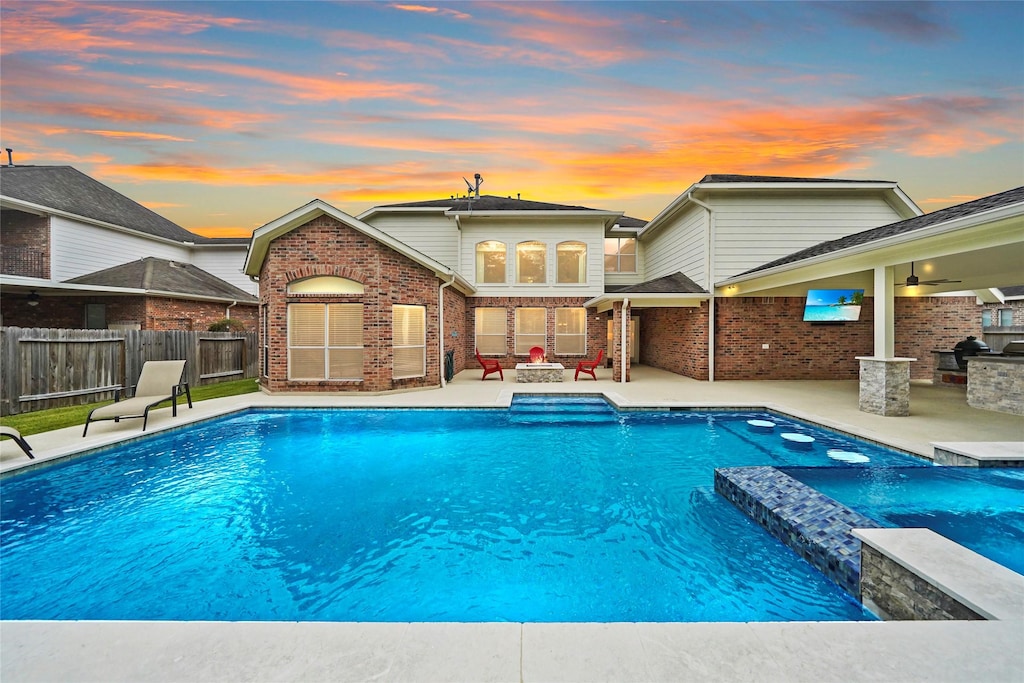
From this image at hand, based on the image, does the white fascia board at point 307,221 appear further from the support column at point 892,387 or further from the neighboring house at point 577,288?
the support column at point 892,387

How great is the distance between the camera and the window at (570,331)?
17391 millimetres

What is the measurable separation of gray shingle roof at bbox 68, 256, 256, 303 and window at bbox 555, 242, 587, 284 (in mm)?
13761

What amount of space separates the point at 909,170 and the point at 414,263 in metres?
20.3

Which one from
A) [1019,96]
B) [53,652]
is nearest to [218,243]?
[53,652]

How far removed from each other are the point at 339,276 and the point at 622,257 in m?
12.9

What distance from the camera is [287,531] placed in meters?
3.99

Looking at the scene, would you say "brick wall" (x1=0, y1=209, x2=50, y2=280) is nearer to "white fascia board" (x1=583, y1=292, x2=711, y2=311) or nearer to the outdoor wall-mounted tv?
"white fascia board" (x1=583, y1=292, x2=711, y2=311)

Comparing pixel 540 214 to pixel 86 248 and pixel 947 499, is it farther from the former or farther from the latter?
pixel 86 248

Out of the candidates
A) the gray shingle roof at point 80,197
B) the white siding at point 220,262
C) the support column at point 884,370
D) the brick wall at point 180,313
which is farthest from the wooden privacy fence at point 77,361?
the support column at point 884,370

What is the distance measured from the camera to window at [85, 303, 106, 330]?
14695 mm

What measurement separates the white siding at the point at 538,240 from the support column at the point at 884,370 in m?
9.69

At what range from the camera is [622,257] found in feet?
62.5

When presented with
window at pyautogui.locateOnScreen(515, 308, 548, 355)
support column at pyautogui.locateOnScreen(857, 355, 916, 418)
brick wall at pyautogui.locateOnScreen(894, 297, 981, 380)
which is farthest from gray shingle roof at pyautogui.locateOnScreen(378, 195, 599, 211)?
brick wall at pyautogui.locateOnScreen(894, 297, 981, 380)

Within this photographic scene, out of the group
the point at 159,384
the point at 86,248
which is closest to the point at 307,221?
the point at 159,384
